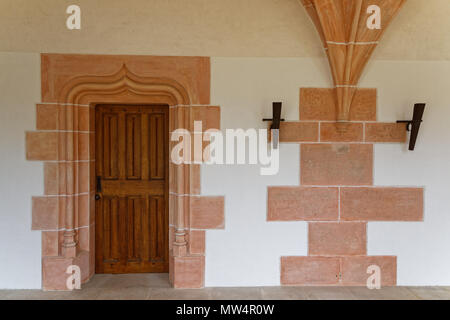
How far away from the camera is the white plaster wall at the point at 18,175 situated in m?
3.61

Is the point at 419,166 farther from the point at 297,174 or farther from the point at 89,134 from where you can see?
the point at 89,134

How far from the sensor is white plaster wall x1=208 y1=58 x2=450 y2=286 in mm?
3721

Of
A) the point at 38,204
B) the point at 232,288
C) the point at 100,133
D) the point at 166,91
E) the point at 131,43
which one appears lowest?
the point at 232,288

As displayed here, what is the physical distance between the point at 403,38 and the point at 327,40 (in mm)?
734

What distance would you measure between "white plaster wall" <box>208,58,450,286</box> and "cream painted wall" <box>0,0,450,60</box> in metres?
0.13

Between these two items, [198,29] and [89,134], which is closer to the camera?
[198,29]

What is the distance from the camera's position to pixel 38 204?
12.1 feet

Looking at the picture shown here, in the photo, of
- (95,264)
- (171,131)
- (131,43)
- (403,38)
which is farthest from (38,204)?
(403,38)

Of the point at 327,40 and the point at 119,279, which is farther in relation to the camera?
the point at 119,279

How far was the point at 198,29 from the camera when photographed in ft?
12.1

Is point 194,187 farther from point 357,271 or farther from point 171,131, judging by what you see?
point 357,271

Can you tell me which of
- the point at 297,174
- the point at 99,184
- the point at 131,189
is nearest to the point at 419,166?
the point at 297,174

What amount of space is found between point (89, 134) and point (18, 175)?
2.35ft

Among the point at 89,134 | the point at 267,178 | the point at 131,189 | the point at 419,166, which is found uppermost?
the point at 89,134
